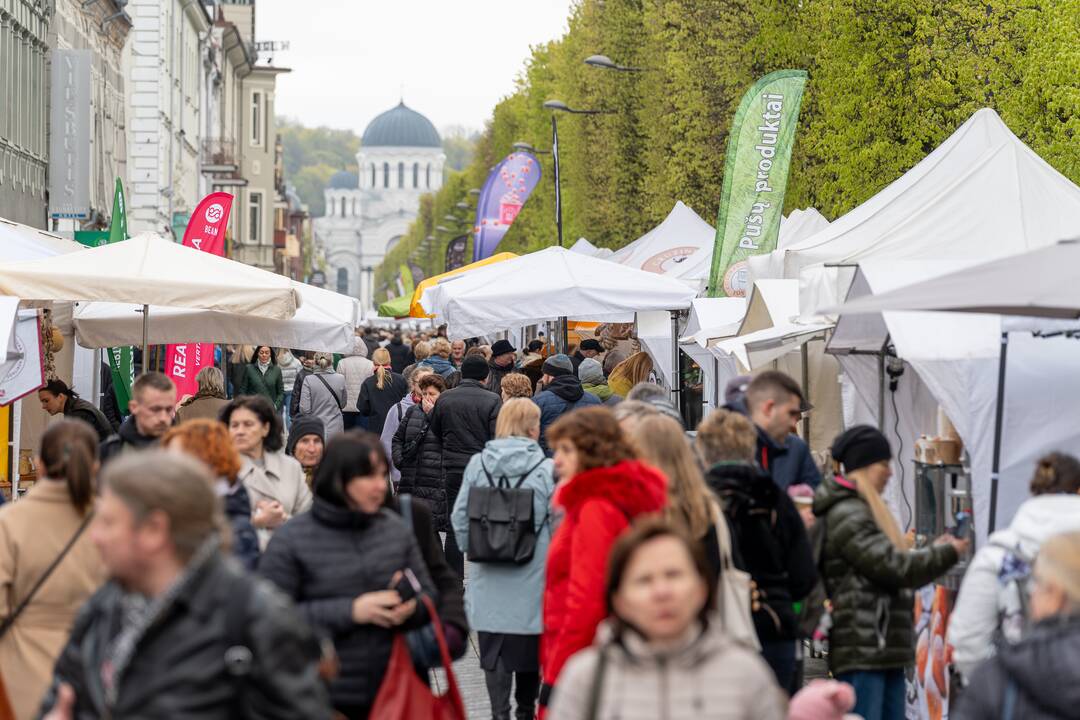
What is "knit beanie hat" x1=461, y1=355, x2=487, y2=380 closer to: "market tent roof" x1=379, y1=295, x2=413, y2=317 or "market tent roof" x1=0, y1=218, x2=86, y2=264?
"market tent roof" x1=0, y1=218, x2=86, y2=264

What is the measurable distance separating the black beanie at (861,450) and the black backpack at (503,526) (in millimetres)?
1799

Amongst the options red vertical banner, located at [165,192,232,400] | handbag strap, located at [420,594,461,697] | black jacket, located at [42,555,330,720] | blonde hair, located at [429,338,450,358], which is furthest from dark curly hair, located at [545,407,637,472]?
blonde hair, located at [429,338,450,358]

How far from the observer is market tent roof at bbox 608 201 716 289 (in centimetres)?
2317

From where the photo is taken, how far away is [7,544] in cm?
564

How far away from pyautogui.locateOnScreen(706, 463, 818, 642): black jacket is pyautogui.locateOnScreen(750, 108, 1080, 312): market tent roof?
4.43 m

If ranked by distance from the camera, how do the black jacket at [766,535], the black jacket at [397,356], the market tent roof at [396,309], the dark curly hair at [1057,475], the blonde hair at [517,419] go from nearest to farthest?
the dark curly hair at [1057,475] < the black jacket at [766,535] < the blonde hair at [517,419] < the black jacket at [397,356] < the market tent roof at [396,309]

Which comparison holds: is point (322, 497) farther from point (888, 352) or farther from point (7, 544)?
point (888, 352)

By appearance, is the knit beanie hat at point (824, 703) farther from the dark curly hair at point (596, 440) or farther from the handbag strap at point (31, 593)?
the handbag strap at point (31, 593)

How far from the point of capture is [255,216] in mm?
86312

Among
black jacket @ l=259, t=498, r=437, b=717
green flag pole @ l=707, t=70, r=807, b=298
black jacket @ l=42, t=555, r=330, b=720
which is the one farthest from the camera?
green flag pole @ l=707, t=70, r=807, b=298

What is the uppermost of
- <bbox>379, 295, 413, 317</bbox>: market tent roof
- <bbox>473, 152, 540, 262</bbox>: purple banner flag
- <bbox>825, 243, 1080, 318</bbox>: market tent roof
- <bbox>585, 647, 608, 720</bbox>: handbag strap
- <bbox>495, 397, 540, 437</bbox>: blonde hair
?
<bbox>473, 152, 540, 262</bbox>: purple banner flag

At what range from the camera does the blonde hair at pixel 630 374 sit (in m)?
15.2

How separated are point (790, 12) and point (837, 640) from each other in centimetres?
2143

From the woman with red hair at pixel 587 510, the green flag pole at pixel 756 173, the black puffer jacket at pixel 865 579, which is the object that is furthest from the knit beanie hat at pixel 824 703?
the green flag pole at pixel 756 173
